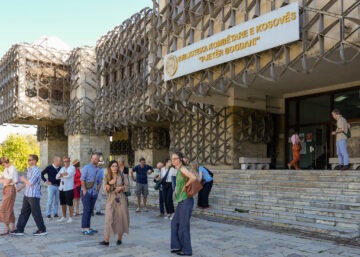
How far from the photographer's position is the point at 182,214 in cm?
618

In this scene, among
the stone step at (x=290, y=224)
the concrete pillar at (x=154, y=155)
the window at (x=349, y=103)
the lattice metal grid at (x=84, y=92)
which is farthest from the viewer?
the lattice metal grid at (x=84, y=92)

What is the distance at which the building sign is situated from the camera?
11227 millimetres

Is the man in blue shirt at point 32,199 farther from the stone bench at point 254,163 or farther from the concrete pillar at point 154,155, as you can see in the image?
the concrete pillar at point 154,155

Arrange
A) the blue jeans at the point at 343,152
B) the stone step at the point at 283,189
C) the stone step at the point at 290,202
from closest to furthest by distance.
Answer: the stone step at the point at 290,202
the stone step at the point at 283,189
the blue jeans at the point at 343,152

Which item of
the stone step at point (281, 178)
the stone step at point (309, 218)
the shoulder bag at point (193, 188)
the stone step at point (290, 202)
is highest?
the shoulder bag at point (193, 188)

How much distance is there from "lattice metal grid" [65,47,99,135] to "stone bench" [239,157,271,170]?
14.8 meters

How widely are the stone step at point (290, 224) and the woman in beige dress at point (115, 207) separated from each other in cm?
348

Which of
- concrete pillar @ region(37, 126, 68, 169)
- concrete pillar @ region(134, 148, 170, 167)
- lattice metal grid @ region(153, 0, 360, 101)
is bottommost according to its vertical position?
concrete pillar @ region(134, 148, 170, 167)

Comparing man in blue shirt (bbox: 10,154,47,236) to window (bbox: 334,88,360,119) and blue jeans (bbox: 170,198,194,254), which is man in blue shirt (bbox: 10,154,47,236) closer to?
blue jeans (bbox: 170,198,194,254)

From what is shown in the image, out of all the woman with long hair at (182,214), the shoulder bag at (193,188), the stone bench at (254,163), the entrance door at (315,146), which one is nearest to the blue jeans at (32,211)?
the woman with long hair at (182,214)

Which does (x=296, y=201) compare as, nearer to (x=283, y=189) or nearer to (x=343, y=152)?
(x=283, y=189)

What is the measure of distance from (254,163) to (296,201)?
7.89 m

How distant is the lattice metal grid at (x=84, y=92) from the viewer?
28250 millimetres

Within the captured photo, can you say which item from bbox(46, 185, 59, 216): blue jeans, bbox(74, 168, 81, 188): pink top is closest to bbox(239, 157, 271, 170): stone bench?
bbox(74, 168, 81, 188): pink top
